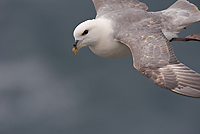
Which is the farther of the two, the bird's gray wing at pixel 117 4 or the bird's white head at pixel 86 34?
the bird's gray wing at pixel 117 4

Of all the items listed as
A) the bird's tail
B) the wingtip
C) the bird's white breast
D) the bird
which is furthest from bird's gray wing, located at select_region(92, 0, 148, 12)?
the wingtip

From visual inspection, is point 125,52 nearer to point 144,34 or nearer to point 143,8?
point 144,34

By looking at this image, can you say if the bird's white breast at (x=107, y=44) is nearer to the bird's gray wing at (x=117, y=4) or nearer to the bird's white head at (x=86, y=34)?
the bird's white head at (x=86, y=34)

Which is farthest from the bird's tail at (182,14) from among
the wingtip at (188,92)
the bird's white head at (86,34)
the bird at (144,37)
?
the wingtip at (188,92)

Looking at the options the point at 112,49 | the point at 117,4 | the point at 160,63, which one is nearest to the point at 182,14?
the point at 117,4

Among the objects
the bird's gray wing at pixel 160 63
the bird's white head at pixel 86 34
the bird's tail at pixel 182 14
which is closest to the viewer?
the bird's gray wing at pixel 160 63

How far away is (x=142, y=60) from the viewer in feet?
28.6

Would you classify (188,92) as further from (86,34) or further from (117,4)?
(117,4)

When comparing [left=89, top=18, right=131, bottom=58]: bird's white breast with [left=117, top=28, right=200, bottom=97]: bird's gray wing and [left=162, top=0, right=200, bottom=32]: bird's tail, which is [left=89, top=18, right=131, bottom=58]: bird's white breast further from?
[left=162, top=0, right=200, bottom=32]: bird's tail

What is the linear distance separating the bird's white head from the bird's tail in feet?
7.17

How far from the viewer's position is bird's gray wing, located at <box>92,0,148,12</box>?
11016 millimetres

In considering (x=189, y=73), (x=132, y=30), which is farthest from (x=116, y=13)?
→ (x=189, y=73)

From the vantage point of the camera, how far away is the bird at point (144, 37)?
331 inches

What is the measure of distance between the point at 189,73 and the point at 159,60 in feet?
2.35
